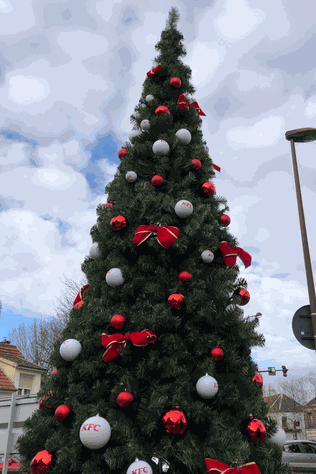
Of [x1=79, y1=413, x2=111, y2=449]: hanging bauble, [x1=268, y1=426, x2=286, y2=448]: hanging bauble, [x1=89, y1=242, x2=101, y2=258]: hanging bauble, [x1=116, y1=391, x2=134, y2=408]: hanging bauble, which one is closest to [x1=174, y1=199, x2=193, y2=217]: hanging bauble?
[x1=89, y1=242, x2=101, y2=258]: hanging bauble

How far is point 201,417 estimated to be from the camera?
2.45 metres

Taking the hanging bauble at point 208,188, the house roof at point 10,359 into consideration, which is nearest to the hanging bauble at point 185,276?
the hanging bauble at point 208,188

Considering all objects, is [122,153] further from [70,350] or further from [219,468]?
[219,468]

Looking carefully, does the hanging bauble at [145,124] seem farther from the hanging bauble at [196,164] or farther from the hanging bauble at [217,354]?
the hanging bauble at [217,354]

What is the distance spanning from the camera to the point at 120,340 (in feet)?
8.71

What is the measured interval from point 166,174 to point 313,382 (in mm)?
54428

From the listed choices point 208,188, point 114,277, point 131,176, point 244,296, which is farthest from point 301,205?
point 114,277

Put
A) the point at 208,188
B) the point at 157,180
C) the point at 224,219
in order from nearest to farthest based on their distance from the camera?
the point at 157,180 < the point at 208,188 < the point at 224,219

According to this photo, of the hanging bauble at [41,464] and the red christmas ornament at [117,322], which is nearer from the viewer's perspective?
the hanging bauble at [41,464]

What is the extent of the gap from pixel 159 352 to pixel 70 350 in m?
0.77

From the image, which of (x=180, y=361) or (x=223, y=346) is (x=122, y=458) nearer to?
(x=180, y=361)

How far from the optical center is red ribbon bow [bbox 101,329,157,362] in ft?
8.57

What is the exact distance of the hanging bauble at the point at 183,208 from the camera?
318 cm

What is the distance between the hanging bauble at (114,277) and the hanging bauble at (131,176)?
119 centimetres
